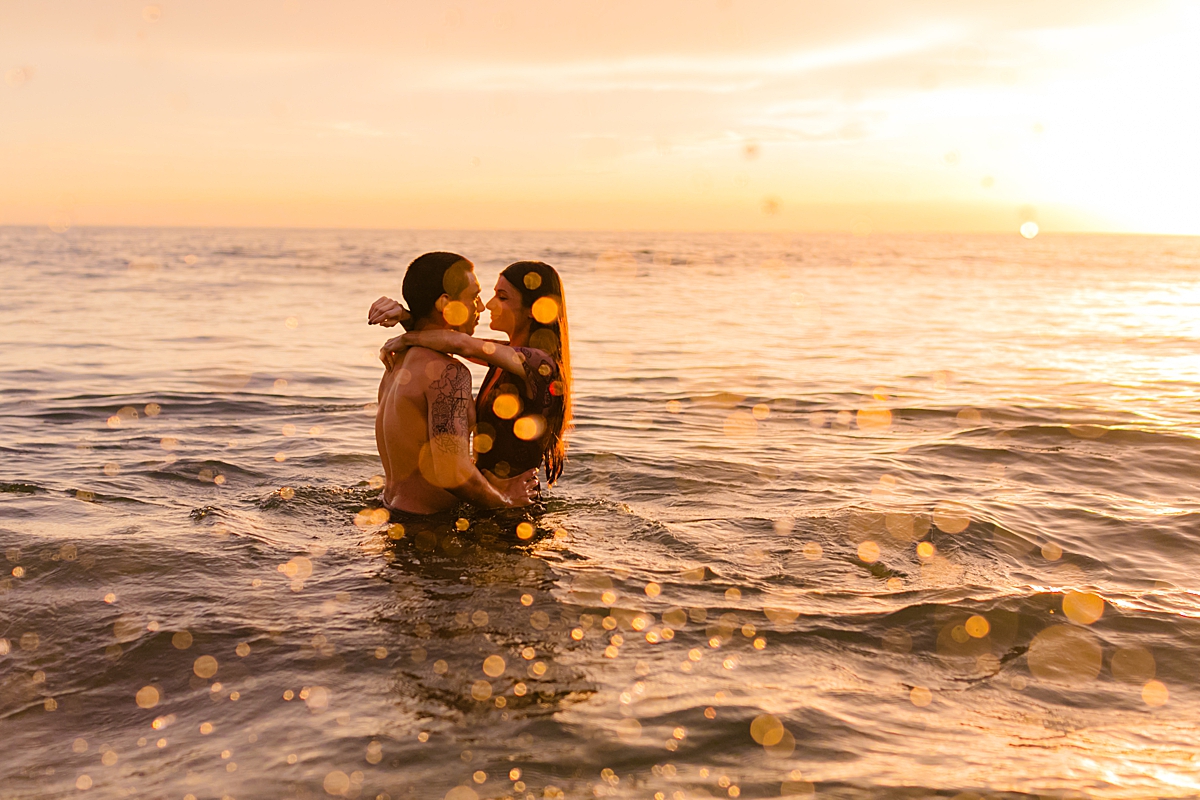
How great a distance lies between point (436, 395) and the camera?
5520mm

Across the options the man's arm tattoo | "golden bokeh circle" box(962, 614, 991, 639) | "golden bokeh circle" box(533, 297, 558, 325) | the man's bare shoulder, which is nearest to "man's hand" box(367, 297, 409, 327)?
the man's bare shoulder

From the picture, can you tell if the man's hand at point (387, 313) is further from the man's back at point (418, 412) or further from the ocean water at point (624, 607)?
the ocean water at point (624, 607)

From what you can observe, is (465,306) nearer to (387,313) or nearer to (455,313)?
(455,313)

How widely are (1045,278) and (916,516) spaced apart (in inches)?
1979

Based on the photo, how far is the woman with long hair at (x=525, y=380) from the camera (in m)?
6.03

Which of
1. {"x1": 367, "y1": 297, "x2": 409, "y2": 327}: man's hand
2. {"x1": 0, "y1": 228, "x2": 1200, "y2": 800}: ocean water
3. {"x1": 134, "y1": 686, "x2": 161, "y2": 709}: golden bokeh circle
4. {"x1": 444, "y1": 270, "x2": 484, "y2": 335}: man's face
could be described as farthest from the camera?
{"x1": 444, "y1": 270, "x2": 484, "y2": 335}: man's face

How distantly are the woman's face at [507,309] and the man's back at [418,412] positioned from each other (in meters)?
0.64

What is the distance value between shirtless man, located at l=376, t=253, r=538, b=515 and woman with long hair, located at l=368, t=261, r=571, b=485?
33 centimetres

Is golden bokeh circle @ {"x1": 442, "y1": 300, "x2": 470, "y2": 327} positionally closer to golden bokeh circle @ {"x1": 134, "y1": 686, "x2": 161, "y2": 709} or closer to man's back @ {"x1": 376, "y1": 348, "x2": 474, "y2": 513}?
man's back @ {"x1": 376, "y1": 348, "x2": 474, "y2": 513}

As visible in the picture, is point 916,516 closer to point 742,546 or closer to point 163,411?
point 742,546

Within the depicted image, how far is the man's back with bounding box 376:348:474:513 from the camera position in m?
5.54

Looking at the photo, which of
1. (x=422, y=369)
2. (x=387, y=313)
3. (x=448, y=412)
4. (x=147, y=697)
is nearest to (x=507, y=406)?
(x=448, y=412)

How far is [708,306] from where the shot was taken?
95.8 feet

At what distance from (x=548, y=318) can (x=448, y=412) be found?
1103 millimetres
